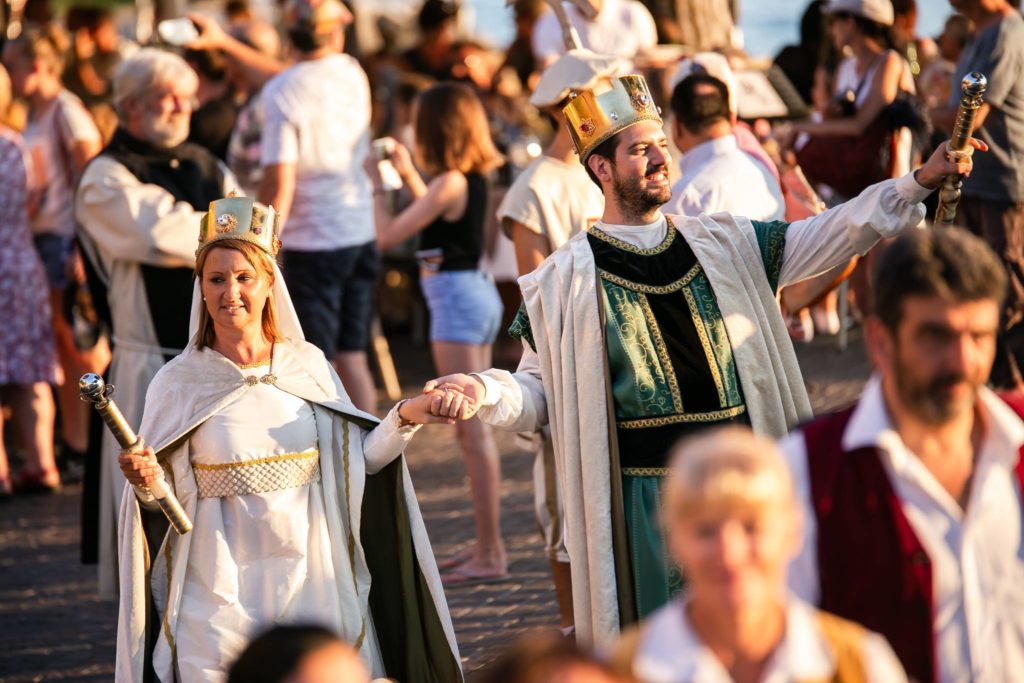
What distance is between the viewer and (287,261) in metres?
8.52

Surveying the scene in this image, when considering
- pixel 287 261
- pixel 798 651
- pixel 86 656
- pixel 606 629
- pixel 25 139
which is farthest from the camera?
pixel 25 139

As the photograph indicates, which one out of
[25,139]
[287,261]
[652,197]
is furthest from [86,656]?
[25,139]

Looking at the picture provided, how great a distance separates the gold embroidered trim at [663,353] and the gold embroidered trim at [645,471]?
18 centimetres

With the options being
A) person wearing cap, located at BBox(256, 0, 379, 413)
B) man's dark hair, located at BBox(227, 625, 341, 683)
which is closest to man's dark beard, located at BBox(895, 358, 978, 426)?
man's dark hair, located at BBox(227, 625, 341, 683)

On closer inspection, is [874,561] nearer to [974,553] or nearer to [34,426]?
[974,553]

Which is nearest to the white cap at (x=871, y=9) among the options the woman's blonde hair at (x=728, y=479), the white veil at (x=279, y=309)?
the white veil at (x=279, y=309)

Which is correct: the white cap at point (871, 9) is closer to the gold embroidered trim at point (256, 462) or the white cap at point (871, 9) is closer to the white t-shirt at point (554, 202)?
the white t-shirt at point (554, 202)

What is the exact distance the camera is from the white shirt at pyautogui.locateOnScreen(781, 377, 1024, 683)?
3.13 m

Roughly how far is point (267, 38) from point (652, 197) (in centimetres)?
571

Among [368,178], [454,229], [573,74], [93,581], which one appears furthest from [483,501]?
[368,178]

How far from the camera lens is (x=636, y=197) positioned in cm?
486

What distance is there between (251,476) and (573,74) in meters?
1.92

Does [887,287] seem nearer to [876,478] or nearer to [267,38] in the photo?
[876,478]

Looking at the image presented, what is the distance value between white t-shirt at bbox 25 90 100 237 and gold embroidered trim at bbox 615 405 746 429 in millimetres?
5733
